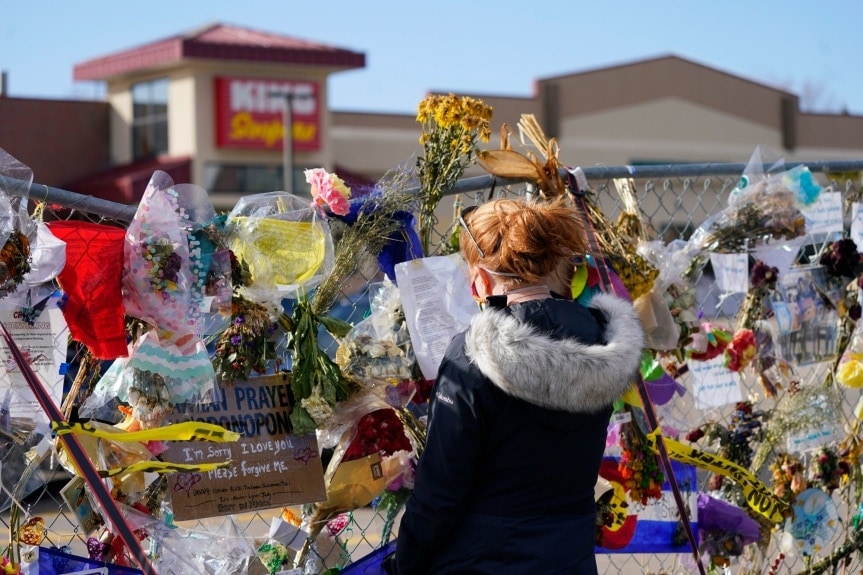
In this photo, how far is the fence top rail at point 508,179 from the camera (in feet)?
8.70

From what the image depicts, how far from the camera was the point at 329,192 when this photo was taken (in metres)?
2.88

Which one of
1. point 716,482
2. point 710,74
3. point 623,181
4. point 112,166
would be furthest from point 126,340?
point 710,74

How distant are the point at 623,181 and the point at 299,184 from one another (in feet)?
73.2

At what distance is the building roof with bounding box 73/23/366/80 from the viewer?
25.2 metres

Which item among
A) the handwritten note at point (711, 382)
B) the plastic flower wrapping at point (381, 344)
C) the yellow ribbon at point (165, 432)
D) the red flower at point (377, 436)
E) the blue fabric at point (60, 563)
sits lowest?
the blue fabric at point (60, 563)

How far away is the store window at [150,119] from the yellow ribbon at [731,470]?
2433 centimetres

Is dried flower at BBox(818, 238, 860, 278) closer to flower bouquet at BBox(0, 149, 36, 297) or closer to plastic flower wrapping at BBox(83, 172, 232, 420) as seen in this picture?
plastic flower wrapping at BBox(83, 172, 232, 420)

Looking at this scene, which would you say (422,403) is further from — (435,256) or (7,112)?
(7,112)

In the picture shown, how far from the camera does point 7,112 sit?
24406 mm

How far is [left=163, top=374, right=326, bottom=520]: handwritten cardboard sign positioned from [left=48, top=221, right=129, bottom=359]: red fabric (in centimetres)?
29

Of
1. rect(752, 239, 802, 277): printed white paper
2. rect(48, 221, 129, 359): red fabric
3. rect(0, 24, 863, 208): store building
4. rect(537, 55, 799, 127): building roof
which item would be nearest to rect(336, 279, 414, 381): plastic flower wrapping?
rect(48, 221, 129, 359): red fabric

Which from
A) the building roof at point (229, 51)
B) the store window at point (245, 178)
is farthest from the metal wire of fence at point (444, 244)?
the building roof at point (229, 51)

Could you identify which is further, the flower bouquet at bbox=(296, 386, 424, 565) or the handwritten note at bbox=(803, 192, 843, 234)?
the handwritten note at bbox=(803, 192, 843, 234)

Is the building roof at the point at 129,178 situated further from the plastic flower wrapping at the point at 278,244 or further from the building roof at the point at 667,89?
the plastic flower wrapping at the point at 278,244
